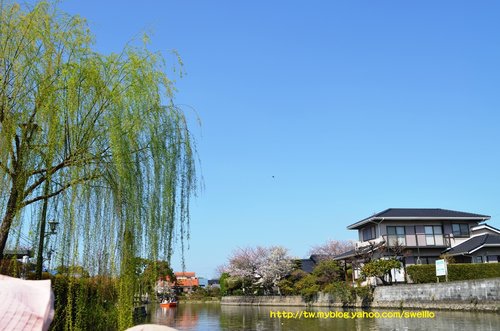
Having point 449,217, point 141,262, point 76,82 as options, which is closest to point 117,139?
point 76,82

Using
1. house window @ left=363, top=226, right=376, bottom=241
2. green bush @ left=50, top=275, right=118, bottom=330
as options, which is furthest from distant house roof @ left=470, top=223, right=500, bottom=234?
green bush @ left=50, top=275, right=118, bottom=330

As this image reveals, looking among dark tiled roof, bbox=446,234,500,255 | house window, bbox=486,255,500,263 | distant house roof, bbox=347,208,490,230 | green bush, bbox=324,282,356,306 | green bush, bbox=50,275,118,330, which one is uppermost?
distant house roof, bbox=347,208,490,230

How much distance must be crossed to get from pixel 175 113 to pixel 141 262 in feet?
7.96

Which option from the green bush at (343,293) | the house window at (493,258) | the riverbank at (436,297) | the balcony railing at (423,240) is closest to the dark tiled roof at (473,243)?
the house window at (493,258)

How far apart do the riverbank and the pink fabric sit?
76.8ft

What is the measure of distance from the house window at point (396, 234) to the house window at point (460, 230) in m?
4.75

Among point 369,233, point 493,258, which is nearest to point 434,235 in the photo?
point 493,258

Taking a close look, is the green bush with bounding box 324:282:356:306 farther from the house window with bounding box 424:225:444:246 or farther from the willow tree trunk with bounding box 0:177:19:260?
the willow tree trunk with bounding box 0:177:19:260

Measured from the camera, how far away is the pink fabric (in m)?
2.81

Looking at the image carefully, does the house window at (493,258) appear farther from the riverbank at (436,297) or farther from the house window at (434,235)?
the riverbank at (436,297)

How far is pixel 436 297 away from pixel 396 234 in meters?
12.4

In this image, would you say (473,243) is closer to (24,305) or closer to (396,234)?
(396,234)

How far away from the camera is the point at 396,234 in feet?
129

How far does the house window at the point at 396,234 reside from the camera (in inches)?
1529
